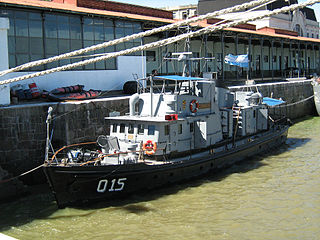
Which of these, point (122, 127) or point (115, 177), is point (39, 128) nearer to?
point (122, 127)

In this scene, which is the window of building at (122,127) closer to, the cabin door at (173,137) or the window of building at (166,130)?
the window of building at (166,130)

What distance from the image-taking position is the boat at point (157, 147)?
41.1 feet

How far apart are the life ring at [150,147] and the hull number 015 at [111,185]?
4.90 feet

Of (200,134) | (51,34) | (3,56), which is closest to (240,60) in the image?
(51,34)

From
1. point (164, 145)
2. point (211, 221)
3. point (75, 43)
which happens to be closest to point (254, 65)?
point (75, 43)

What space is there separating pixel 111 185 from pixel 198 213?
3.03 metres

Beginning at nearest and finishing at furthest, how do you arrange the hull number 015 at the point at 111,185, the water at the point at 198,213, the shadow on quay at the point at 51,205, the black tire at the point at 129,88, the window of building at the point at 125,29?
the water at the point at 198,213 → the shadow on quay at the point at 51,205 → the hull number 015 at the point at 111,185 → the black tire at the point at 129,88 → the window of building at the point at 125,29

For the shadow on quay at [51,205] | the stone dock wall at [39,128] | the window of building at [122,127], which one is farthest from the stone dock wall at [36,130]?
the window of building at [122,127]

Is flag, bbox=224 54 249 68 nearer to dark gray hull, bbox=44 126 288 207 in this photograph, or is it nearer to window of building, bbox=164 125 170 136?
dark gray hull, bbox=44 126 288 207

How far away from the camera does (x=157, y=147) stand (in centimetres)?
1417

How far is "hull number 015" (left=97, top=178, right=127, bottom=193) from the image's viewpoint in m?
12.8

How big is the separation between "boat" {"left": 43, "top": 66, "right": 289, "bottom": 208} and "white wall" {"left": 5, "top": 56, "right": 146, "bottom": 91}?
4957 mm

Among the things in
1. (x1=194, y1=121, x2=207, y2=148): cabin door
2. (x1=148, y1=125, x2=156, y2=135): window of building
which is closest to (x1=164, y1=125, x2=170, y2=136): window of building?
(x1=148, y1=125, x2=156, y2=135): window of building

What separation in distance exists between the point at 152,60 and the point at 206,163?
1890 centimetres
